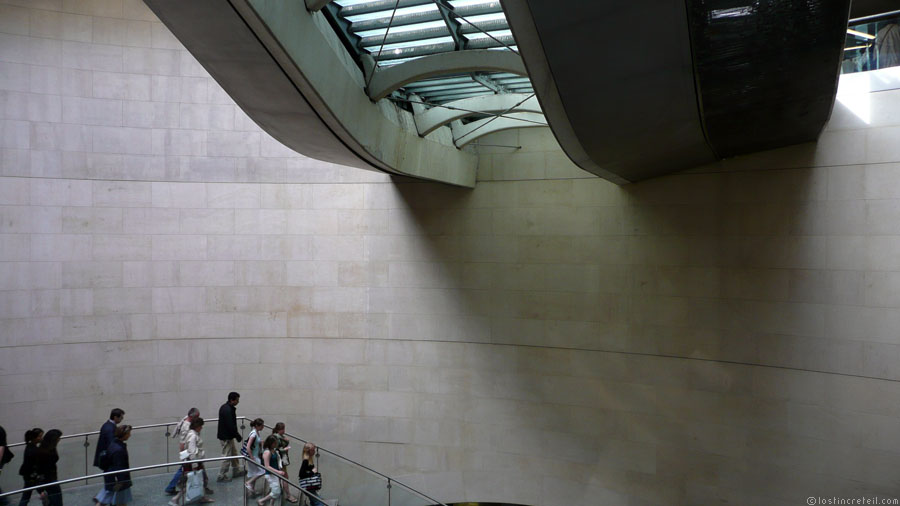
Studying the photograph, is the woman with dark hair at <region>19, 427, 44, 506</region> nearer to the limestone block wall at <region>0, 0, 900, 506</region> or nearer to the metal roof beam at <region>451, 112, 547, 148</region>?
the limestone block wall at <region>0, 0, 900, 506</region>

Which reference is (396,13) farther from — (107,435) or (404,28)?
(107,435)

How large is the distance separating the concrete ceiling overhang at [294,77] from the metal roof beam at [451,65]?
1.92ft

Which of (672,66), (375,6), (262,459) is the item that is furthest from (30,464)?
(672,66)

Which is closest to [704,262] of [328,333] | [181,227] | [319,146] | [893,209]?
[893,209]

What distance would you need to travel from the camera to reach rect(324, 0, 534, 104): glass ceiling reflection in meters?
8.13

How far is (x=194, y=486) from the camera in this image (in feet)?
27.9

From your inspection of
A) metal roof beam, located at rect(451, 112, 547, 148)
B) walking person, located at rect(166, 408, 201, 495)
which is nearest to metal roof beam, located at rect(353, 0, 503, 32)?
metal roof beam, located at rect(451, 112, 547, 148)

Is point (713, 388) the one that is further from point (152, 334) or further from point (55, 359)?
point (55, 359)

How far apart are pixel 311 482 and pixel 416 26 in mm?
7550

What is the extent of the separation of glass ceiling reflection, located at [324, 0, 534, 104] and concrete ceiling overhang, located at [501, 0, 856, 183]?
1.64 meters

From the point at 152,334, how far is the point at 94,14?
7643mm

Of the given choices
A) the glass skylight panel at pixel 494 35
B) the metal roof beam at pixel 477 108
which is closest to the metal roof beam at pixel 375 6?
the glass skylight panel at pixel 494 35

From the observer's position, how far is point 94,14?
14.3 m

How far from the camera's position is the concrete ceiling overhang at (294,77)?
20.1 feet
